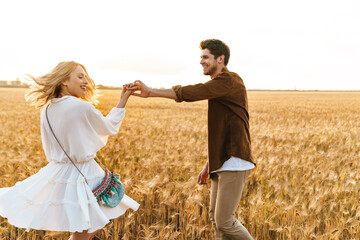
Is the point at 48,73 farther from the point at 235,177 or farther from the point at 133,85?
the point at 235,177

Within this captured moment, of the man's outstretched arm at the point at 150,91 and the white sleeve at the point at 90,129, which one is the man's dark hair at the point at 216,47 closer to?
the man's outstretched arm at the point at 150,91

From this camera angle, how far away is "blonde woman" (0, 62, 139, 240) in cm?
216

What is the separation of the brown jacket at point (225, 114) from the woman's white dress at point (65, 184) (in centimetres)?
73

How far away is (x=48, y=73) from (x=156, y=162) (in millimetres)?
3247

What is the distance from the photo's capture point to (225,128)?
250cm

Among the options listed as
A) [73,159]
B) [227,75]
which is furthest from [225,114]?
[73,159]

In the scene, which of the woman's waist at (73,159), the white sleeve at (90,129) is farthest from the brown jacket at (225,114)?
the woman's waist at (73,159)

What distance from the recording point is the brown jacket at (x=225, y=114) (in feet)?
7.82

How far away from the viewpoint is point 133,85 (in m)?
2.61

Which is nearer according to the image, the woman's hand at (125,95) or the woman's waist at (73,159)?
the woman's waist at (73,159)

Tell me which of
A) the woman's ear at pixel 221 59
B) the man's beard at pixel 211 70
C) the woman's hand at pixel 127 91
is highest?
the woman's ear at pixel 221 59

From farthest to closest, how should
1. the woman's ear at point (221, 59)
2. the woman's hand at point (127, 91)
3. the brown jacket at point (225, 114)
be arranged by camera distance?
the woman's hand at point (127, 91), the woman's ear at point (221, 59), the brown jacket at point (225, 114)

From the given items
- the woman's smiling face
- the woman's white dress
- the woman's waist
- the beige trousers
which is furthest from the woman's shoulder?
the beige trousers

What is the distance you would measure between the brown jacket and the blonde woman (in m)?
0.69
